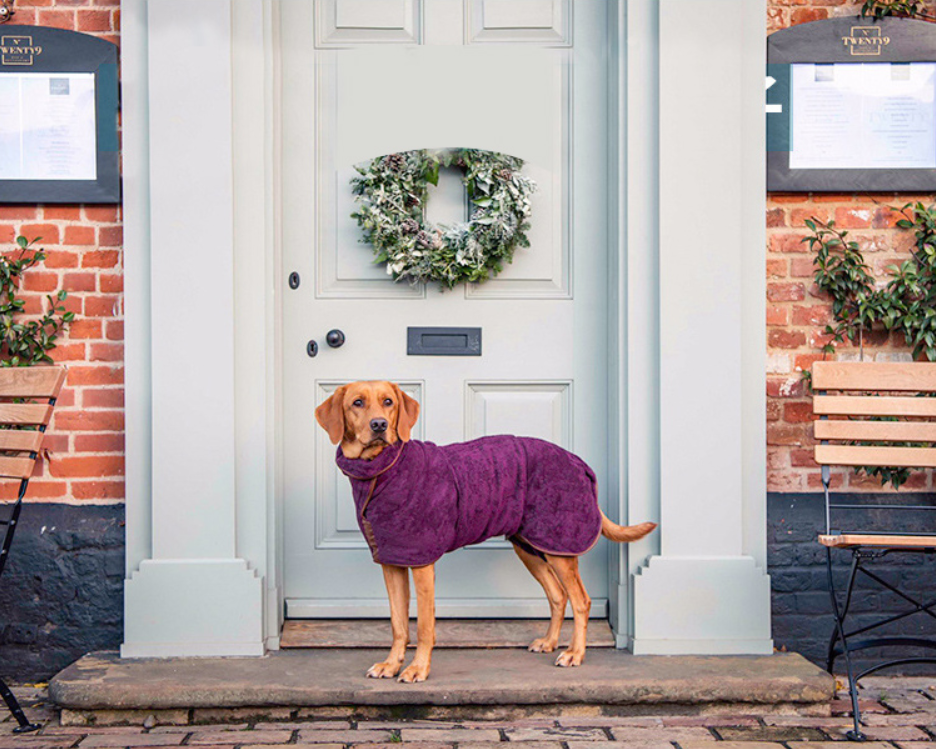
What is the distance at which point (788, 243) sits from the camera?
3531mm

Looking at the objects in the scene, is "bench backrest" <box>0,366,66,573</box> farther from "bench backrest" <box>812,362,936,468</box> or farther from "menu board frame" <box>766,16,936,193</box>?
"menu board frame" <box>766,16,936,193</box>

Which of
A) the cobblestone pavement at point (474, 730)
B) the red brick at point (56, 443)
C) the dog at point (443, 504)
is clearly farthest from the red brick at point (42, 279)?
the cobblestone pavement at point (474, 730)

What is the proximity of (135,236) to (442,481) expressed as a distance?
4.86 feet

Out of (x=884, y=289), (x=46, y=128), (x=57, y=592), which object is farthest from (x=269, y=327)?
(x=884, y=289)

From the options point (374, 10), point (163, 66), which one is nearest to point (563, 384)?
point (374, 10)

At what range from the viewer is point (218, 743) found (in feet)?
9.20

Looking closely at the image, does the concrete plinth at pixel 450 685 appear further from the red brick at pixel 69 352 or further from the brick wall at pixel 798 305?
the red brick at pixel 69 352

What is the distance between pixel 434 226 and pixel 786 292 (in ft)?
4.51

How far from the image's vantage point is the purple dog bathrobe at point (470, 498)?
116 inches

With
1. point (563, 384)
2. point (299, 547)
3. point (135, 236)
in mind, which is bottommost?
point (299, 547)

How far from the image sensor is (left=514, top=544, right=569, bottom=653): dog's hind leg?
3.29m

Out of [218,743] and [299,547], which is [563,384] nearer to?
[299,547]

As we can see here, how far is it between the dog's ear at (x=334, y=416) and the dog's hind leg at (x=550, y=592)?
82 cm

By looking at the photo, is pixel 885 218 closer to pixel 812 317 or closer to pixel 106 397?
pixel 812 317
